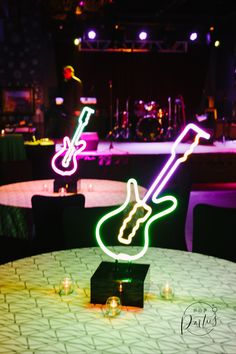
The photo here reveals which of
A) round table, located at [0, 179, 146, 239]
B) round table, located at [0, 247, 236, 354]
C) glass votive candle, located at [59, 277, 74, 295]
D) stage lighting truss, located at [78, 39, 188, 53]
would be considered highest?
stage lighting truss, located at [78, 39, 188, 53]

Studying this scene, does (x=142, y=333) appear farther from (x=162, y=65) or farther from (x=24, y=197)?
(x=162, y=65)

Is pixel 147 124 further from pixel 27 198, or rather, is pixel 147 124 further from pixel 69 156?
pixel 27 198

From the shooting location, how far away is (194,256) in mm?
2717

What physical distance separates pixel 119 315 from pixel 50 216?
5.52ft

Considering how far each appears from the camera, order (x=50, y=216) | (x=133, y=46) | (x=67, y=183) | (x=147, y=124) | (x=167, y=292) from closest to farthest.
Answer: (x=167, y=292) → (x=50, y=216) → (x=67, y=183) → (x=147, y=124) → (x=133, y=46)

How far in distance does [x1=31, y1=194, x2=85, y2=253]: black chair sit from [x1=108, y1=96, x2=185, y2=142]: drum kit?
877 centimetres

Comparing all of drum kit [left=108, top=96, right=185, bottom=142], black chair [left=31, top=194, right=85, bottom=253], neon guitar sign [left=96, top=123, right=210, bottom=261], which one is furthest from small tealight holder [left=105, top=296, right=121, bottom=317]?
drum kit [left=108, top=96, right=185, bottom=142]

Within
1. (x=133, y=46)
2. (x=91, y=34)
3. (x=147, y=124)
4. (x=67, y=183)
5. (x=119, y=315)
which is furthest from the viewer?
(x=133, y=46)

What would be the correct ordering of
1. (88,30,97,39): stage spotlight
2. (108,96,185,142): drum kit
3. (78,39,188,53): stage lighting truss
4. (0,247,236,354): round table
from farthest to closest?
1. (78,39,188,53): stage lighting truss
2. (88,30,97,39): stage spotlight
3. (108,96,185,142): drum kit
4. (0,247,236,354): round table

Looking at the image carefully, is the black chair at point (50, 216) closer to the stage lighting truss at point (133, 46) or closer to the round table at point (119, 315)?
the round table at point (119, 315)

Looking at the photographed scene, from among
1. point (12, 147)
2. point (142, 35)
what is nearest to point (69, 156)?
point (12, 147)

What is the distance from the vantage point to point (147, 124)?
1296 cm

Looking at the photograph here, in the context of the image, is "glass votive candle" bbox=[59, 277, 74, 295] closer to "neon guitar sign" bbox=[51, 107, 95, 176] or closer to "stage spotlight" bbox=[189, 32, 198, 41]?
"neon guitar sign" bbox=[51, 107, 95, 176]

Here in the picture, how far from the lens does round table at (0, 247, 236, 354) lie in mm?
1726
